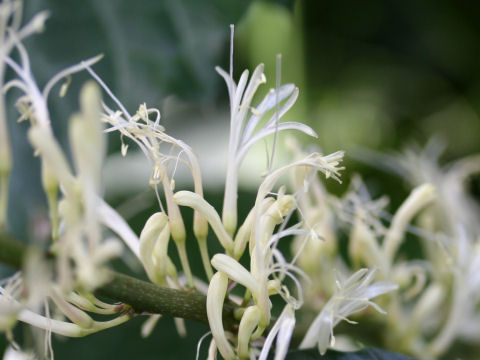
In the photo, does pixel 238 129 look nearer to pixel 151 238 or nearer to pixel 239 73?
pixel 151 238

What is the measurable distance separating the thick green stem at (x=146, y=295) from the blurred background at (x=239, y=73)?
0.04 meters

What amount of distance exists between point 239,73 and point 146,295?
2.98 feet

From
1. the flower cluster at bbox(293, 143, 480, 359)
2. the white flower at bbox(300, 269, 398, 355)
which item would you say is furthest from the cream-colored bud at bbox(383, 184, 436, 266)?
the white flower at bbox(300, 269, 398, 355)

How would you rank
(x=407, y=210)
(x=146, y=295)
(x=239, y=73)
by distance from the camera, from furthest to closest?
1. (x=239, y=73)
2. (x=407, y=210)
3. (x=146, y=295)

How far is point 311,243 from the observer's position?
0.64 meters

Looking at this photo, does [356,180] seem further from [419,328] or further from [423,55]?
[423,55]

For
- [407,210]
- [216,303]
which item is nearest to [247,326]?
[216,303]

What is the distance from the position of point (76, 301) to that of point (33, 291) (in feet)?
0.27

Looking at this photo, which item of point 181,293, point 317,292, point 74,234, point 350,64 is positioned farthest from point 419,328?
point 350,64

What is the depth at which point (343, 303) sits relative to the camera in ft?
1.55

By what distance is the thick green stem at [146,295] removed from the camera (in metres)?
0.32

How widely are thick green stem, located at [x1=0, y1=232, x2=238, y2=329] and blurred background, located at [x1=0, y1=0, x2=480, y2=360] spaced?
4 centimetres

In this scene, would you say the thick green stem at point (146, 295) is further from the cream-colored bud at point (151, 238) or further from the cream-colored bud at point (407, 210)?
the cream-colored bud at point (407, 210)

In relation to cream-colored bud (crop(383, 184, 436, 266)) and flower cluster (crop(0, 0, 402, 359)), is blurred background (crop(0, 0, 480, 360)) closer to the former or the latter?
flower cluster (crop(0, 0, 402, 359))
